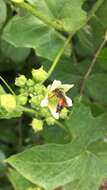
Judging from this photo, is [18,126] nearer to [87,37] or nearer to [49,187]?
[87,37]

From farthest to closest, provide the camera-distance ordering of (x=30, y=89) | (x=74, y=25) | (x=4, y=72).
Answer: (x=4, y=72) → (x=74, y=25) → (x=30, y=89)

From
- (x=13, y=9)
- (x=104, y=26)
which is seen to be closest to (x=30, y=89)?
(x=104, y=26)

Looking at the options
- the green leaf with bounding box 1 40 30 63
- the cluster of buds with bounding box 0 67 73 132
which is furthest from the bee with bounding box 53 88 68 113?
the green leaf with bounding box 1 40 30 63

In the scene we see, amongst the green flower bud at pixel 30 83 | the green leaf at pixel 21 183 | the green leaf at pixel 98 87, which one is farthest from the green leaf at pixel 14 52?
the green flower bud at pixel 30 83

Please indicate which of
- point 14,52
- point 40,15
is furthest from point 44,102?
point 14,52

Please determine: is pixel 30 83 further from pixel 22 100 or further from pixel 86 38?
pixel 86 38

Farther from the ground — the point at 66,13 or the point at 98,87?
the point at 66,13

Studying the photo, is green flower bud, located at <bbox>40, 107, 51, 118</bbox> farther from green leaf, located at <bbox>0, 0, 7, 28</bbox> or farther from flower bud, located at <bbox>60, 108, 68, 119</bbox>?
green leaf, located at <bbox>0, 0, 7, 28</bbox>
